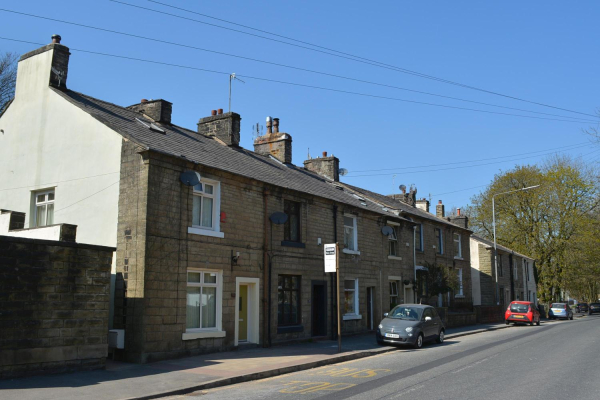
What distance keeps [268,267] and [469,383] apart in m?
9.07

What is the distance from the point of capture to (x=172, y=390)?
10234 mm

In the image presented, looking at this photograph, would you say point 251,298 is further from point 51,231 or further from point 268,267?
point 51,231

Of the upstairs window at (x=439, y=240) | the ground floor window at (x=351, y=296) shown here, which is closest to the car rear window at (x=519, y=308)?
the upstairs window at (x=439, y=240)

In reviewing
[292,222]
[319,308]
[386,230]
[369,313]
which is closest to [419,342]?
[319,308]

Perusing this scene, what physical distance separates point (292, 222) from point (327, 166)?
1046cm

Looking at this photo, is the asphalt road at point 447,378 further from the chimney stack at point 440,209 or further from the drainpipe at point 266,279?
the chimney stack at point 440,209

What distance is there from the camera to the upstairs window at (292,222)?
65.3ft

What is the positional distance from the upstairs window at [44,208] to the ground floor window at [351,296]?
12237 mm

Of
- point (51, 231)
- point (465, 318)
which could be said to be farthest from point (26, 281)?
point (465, 318)

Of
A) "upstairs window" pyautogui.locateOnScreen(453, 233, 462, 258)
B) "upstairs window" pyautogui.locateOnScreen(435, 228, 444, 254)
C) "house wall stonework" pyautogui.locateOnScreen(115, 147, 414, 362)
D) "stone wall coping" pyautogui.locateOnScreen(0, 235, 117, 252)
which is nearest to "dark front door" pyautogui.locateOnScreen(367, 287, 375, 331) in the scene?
"house wall stonework" pyautogui.locateOnScreen(115, 147, 414, 362)

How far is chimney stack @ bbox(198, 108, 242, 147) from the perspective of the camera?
882 inches

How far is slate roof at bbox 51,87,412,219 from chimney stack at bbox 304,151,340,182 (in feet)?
17.7

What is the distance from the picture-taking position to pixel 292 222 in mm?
20281

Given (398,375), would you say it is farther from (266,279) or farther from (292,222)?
(292,222)
